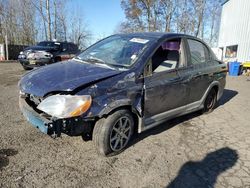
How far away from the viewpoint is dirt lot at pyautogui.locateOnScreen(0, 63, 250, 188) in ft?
8.84

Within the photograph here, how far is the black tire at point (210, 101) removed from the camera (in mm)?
5271

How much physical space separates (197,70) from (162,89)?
4.11 ft

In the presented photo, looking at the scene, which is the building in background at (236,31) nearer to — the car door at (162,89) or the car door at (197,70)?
the car door at (197,70)

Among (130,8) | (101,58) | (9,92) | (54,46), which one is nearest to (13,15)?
(130,8)

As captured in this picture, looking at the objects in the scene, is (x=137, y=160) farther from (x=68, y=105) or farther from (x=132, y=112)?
(x=68, y=105)

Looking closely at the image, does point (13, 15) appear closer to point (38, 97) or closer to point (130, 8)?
point (130, 8)

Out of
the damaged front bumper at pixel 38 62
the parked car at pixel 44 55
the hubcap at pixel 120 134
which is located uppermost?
the parked car at pixel 44 55

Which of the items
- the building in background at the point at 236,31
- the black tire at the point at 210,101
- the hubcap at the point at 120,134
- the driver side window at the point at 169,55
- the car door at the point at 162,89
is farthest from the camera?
the building in background at the point at 236,31

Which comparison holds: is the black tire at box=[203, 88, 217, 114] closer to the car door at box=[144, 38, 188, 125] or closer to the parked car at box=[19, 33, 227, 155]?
the parked car at box=[19, 33, 227, 155]

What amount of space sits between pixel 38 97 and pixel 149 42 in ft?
6.48

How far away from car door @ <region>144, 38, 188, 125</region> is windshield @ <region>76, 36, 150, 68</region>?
0.29 metres

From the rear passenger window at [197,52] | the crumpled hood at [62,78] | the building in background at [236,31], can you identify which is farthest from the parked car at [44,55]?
the building in background at [236,31]

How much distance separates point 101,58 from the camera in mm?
3814

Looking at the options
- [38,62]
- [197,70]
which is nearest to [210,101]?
[197,70]
